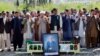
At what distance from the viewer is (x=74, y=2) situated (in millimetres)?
35594

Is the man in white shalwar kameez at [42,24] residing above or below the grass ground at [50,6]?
below

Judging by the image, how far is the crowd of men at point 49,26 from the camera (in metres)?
20.4

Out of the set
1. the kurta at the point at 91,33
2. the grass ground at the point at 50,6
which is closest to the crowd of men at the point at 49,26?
the kurta at the point at 91,33

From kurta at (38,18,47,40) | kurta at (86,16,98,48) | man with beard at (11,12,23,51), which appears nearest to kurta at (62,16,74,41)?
kurta at (86,16,98,48)

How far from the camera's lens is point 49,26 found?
20.7 metres

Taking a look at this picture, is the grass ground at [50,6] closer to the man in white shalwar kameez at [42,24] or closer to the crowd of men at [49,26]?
the crowd of men at [49,26]

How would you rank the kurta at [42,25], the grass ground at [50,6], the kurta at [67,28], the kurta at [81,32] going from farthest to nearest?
the grass ground at [50,6] → the kurta at [81,32] → the kurta at [67,28] → the kurta at [42,25]

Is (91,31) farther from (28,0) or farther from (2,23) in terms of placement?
(28,0)

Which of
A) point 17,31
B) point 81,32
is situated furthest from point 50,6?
point 17,31

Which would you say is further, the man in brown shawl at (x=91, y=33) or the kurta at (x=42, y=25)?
the man in brown shawl at (x=91, y=33)

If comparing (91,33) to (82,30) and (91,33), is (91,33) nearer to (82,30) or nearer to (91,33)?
(91,33)

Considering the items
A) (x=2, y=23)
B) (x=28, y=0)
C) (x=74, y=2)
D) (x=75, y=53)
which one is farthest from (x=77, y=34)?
(x=28, y=0)

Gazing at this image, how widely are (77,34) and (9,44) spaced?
3.21 m

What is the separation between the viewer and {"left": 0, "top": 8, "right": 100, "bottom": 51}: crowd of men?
2036 cm
